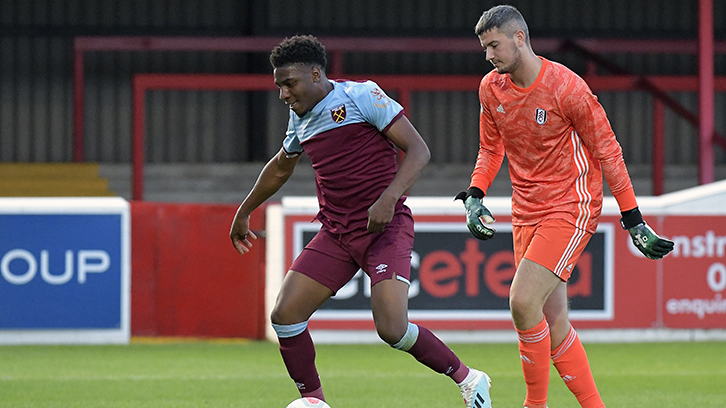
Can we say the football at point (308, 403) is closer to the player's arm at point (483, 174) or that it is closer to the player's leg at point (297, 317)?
the player's leg at point (297, 317)

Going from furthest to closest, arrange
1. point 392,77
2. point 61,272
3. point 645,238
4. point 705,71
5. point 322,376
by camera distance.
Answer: point 392,77
point 705,71
point 61,272
point 322,376
point 645,238

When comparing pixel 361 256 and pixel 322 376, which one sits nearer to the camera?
pixel 361 256

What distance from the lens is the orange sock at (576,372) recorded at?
5121mm

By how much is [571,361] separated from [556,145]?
1.04 m

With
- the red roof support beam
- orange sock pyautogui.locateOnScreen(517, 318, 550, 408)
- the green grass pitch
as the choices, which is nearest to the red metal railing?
the red roof support beam

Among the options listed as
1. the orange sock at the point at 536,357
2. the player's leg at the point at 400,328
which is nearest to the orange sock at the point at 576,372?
the orange sock at the point at 536,357

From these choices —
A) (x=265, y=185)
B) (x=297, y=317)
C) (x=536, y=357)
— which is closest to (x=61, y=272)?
(x=265, y=185)

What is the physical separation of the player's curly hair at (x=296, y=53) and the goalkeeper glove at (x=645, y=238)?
1.62 m

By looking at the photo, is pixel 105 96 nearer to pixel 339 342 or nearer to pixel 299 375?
pixel 339 342

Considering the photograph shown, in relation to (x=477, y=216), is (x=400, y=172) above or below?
above

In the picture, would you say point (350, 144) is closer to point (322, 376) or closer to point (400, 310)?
point (400, 310)

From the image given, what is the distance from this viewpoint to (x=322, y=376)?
779 centimetres

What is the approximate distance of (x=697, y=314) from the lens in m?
9.94

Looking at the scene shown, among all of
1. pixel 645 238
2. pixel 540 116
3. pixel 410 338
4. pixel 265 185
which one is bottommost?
pixel 410 338
